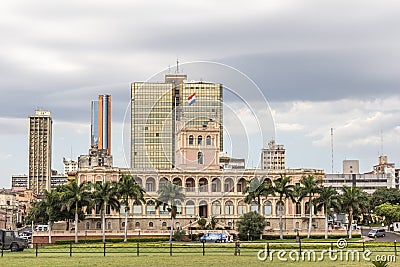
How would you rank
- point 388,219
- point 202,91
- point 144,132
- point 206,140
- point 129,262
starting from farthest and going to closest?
point 388,219 < point 206,140 < point 144,132 < point 202,91 < point 129,262

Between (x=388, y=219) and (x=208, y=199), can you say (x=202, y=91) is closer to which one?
(x=208, y=199)

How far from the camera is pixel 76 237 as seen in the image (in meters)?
108

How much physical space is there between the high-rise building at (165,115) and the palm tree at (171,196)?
5181mm

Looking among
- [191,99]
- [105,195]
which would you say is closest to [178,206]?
[105,195]

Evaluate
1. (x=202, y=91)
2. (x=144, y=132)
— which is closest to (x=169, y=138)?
(x=144, y=132)

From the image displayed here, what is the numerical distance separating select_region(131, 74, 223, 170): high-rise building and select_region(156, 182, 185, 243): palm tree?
17.0 ft

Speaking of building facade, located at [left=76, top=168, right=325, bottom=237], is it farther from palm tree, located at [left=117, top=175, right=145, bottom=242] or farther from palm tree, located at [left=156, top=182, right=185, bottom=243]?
palm tree, located at [left=117, top=175, right=145, bottom=242]

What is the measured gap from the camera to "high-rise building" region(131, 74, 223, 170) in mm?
81344

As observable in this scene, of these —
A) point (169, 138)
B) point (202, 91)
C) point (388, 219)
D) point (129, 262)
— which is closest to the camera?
point (129, 262)

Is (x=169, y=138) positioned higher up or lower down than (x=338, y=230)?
higher up

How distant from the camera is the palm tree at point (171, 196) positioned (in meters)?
108

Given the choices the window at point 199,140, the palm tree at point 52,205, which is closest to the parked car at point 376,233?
the window at point 199,140

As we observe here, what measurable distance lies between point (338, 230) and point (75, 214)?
136 ft

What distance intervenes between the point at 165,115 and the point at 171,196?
15.0 metres
